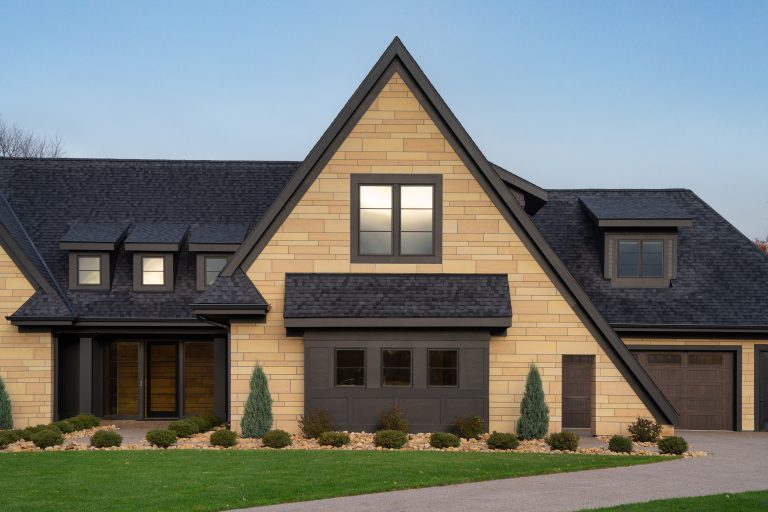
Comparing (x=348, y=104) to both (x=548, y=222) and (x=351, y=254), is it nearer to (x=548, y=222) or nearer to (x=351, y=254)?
(x=351, y=254)

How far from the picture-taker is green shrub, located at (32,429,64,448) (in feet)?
61.4

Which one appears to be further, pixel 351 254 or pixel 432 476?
pixel 351 254

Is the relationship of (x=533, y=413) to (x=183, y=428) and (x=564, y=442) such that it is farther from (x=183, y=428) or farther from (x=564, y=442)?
(x=183, y=428)

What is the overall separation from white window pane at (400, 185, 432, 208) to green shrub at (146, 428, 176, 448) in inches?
286

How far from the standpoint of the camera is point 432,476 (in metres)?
14.9

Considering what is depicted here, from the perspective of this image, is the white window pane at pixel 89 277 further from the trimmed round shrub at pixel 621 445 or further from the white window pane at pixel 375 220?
the trimmed round shrub at pixel 621 445

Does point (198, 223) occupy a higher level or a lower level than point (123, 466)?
higher

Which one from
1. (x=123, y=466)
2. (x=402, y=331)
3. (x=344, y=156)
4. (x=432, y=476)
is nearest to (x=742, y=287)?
(x=402, y=331)

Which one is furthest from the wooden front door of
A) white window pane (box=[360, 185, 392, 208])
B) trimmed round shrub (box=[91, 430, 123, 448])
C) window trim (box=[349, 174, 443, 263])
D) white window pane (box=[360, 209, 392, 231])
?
trimmed round shrub (box=[91, 430, 123, 448])

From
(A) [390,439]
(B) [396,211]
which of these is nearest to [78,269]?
(B) [396,211]

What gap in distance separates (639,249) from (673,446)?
26.9 feet

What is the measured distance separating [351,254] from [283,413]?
12.9ft

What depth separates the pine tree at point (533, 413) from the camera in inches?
790

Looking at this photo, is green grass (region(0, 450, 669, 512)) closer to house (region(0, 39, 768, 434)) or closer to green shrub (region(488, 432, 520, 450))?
green shrub (region(488, 432, 520, 450))
